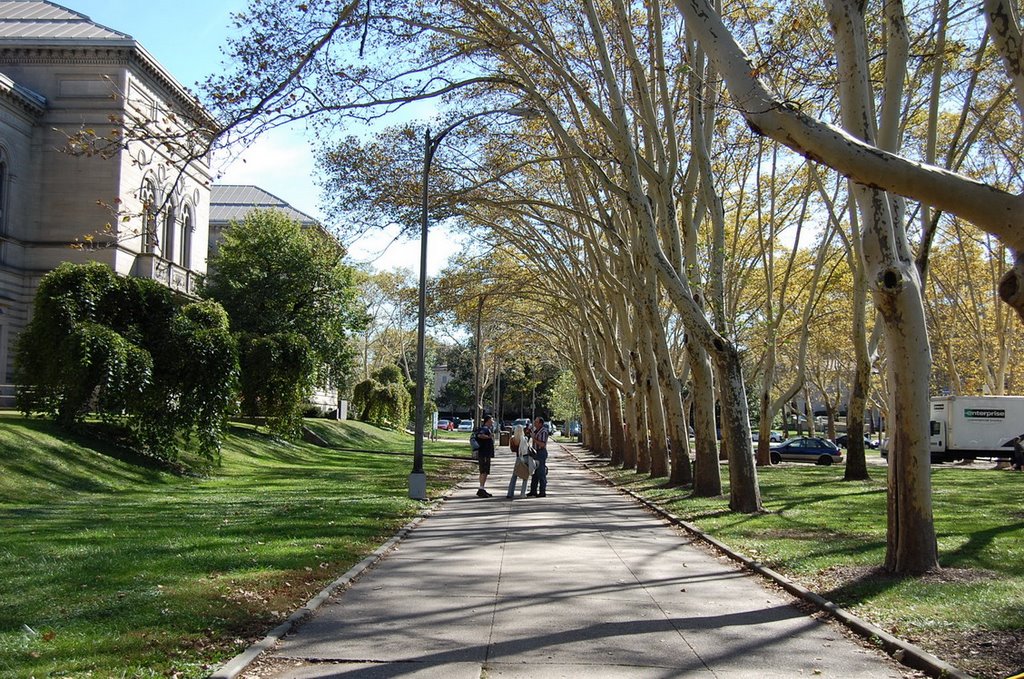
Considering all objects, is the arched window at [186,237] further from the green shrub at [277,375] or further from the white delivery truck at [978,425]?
the white delivery truck at [978,425]

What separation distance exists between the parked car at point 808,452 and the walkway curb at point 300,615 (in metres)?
34.5

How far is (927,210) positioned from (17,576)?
53.9 feet

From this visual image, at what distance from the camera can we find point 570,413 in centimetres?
9694

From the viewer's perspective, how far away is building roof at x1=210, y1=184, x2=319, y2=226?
Answer: 199 feet

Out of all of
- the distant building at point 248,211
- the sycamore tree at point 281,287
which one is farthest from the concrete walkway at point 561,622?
the distant building at point 248,211

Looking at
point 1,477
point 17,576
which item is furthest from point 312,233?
point 17,576

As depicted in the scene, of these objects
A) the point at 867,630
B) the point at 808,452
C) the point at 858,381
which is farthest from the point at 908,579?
the point at 808,452

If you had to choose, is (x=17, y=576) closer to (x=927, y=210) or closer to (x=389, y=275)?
(x=927, y=210)

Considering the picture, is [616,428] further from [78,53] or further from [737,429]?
[78,53]

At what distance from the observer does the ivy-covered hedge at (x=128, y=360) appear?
69.0 ft

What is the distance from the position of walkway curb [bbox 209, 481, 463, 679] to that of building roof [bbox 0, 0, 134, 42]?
3068 cm

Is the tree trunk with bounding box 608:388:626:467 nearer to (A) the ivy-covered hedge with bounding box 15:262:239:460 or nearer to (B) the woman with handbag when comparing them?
(B) the woman with handbag

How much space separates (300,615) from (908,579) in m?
6.29

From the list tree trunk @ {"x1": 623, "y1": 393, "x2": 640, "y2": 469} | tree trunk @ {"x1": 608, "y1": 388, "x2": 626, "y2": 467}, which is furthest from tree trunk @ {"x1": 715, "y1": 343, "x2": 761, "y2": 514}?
tree trunk @ {"x1": 608, "y1": 388, "x2": 626, "y2": 467}
